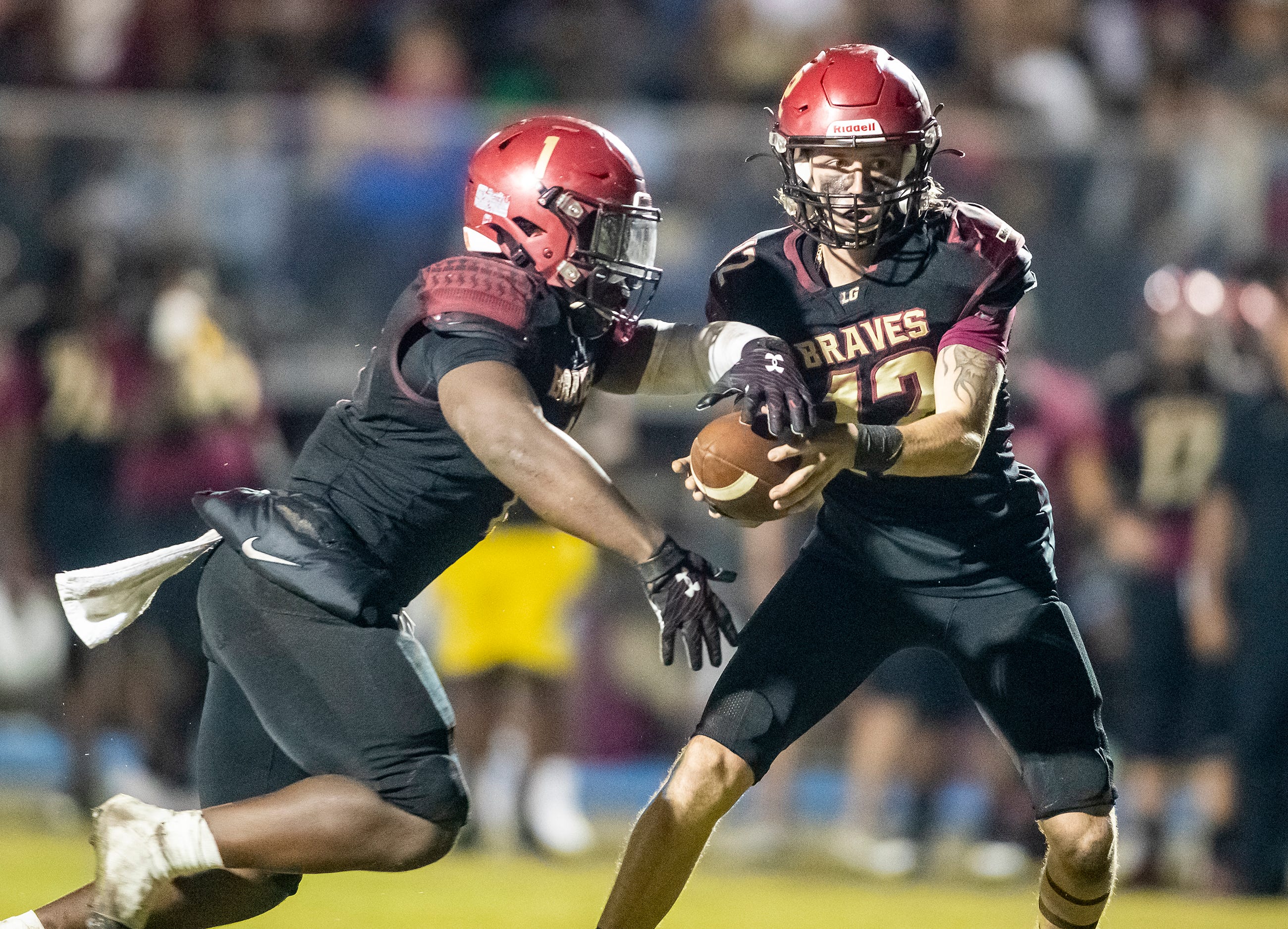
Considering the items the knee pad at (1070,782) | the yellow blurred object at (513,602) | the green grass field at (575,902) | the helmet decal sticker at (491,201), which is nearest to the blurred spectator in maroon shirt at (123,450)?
the green grass field at (575,902)

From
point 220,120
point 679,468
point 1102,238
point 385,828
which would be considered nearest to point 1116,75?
point 1102,238

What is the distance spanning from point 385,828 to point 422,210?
457cm

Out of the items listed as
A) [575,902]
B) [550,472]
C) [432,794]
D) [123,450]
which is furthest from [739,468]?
[123,450]

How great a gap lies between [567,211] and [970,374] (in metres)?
0.86

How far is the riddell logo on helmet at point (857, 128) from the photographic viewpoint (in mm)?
3600

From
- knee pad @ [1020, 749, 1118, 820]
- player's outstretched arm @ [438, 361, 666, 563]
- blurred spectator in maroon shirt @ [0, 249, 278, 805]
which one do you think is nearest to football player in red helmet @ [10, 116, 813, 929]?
player's outstretched arm @ [438, 361, 666, 563]

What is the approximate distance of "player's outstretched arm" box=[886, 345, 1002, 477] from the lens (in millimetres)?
3465

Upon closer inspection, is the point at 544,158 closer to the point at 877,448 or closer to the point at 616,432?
the point at 877,448

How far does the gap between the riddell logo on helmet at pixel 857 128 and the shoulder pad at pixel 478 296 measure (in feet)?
2.35

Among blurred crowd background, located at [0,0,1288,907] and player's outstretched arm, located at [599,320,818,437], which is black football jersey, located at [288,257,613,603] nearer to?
player's outstretched arm, located at [599,320,818,437]

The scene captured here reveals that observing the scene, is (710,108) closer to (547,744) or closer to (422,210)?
(422,210)

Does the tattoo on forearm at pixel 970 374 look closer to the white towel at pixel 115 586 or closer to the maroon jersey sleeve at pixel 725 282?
the maroon jersey sleeve at pixel 725 282

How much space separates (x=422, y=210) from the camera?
7402 mm

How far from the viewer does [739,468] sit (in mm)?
3414
